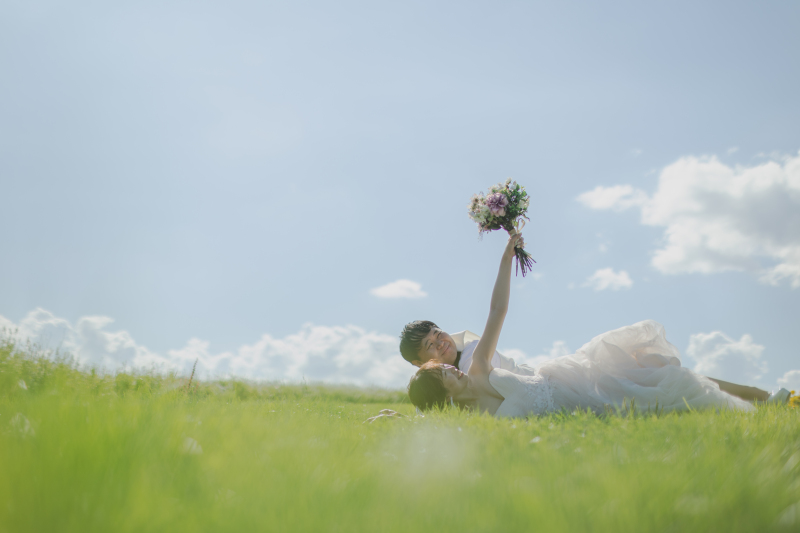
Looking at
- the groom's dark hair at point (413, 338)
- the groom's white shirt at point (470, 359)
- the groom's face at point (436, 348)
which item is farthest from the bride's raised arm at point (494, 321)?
the groom's dark hair at point (413, 338)

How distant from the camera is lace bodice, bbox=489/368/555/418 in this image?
6.55 m

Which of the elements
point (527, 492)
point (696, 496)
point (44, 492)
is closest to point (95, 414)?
point (44, 492)

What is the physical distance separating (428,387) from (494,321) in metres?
1.37

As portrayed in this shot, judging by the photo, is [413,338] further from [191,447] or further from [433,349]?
[191,447]

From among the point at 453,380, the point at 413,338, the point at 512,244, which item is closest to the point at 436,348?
the point at 413,338

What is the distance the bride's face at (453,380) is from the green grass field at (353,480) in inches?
124

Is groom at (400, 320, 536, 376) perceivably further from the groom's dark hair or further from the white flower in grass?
the white flower in grass

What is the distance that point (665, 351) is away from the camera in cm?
759

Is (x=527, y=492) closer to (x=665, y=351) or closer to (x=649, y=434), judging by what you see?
(x=649, y=434)

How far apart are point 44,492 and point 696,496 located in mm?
2839

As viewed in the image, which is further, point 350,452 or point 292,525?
point 350,452

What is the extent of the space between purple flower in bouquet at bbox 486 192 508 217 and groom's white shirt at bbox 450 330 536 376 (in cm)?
246

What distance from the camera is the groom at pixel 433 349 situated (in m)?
8.06

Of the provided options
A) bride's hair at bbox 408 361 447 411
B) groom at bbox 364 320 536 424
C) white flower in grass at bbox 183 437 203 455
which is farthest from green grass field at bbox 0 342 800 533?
groom at bbox 364 320 536 424
